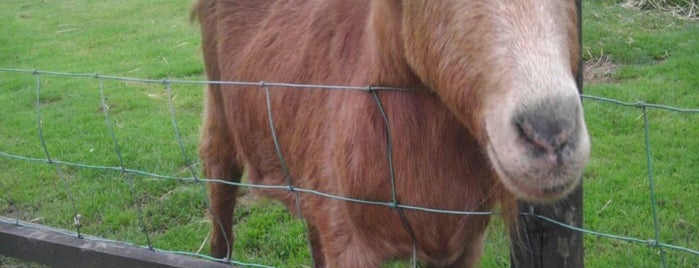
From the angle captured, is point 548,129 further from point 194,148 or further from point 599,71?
point 599,71

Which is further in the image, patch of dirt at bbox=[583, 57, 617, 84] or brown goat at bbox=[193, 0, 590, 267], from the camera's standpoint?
patch of dirt at bbox=[583, 57, 617, 84]

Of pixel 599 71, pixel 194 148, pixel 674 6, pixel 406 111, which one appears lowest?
pixel 674 6

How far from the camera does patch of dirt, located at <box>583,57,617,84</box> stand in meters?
6.98

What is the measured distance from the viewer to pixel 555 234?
2.41 metres

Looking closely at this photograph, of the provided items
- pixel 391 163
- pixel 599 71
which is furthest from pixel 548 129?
pixel 599 71

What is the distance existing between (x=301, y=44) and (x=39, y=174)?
3509mm

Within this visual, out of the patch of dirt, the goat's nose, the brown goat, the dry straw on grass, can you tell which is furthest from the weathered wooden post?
the dry straw on grass

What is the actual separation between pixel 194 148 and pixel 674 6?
6.64 m

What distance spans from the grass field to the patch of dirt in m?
0.03

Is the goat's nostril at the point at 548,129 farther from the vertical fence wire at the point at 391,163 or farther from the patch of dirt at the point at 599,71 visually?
the patch of dirt at the point at 599,71

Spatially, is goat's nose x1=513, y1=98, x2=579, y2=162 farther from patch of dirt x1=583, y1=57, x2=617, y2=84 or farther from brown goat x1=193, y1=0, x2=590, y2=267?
patch of dirt x1=583, y1=57, x2=617, y2=84

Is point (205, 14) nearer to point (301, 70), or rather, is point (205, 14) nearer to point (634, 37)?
point (301, 70)

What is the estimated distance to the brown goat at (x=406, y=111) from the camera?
1684mm

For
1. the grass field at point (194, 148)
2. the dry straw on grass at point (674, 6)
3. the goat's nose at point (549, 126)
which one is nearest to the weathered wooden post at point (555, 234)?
the grass field at point (194, 148)
